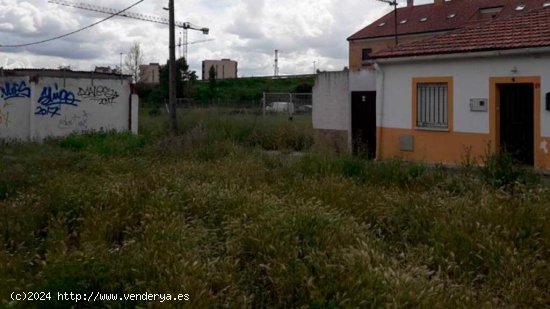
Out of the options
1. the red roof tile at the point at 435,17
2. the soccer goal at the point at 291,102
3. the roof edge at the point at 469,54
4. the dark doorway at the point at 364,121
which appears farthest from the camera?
the red roof tile at the point at 435,17

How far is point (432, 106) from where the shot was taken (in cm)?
1323

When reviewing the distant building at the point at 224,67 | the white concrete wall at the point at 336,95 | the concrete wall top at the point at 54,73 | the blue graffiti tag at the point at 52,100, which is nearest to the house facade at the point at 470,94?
the white concrete wall at the point at 336,95

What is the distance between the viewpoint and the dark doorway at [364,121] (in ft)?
48.4

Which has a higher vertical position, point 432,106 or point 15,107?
point 15,107

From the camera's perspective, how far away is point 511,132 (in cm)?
1206

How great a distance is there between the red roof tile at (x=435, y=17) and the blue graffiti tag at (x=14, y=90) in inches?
1348

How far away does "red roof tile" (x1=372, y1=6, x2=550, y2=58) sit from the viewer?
1150cm

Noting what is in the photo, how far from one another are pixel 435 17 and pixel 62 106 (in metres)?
37.5

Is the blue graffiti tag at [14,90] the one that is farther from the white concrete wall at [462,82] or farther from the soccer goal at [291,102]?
the white concrete wall at [462,82]

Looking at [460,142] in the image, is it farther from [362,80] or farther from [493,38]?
[362,80]

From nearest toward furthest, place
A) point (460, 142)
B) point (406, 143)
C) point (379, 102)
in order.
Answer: point (460, 142) < point (406, 143) < point (379, 102)

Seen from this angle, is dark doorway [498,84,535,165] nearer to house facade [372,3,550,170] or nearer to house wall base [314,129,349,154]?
house facade [372,3,550,170]

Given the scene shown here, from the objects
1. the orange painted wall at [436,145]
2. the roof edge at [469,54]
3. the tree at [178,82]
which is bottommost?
the orange painted wall at [436,145]

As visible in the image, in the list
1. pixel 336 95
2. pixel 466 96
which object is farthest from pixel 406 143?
pixel 336 95
